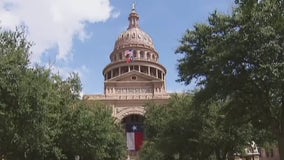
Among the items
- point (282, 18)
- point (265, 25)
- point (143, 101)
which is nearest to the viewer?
point (282, 18)

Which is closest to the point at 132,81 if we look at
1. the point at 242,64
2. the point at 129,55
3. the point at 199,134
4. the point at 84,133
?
the point at 129,55

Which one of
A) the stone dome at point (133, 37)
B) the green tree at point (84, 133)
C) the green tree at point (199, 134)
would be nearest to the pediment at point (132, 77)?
the stone dome at point (133, 37)

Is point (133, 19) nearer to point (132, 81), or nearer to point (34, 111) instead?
point (132, 81)

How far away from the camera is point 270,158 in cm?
9250

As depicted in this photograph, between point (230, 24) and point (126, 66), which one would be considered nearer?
point (230, 24)

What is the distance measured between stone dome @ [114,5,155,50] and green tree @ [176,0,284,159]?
10062cm

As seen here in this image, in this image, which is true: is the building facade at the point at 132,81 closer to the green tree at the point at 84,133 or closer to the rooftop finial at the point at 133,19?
the rooftop finial at the point at 133,19

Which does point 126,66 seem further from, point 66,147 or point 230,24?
point 230,24

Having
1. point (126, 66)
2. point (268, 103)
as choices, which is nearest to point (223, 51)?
point (268, 103)

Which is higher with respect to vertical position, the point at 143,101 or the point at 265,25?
the point at 143,101

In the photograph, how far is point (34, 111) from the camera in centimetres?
2652

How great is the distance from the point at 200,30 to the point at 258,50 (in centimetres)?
393

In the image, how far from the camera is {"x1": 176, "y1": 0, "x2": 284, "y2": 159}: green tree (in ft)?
76.3

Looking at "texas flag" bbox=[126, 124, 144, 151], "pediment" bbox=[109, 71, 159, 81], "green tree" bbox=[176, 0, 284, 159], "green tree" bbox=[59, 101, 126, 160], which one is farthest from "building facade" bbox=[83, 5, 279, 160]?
"green tree" bbox=[176, 0, 284, 159]
